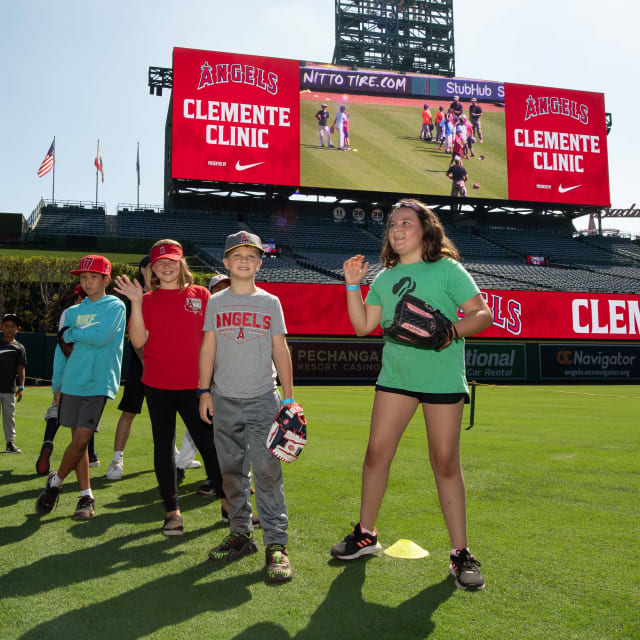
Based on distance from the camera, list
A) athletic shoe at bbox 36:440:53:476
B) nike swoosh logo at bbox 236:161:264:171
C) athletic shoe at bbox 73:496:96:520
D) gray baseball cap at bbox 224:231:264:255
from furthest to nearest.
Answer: nike swoosh logo at bbox 236:161:264:171 < athletic shoe at bbox 36:440:53:476 < athletic shoe at bbox 73:496:96:520 < gray baseball cap at bbox 224:231:264:255

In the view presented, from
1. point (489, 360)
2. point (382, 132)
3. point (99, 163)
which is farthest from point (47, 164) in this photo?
point (489, 360)

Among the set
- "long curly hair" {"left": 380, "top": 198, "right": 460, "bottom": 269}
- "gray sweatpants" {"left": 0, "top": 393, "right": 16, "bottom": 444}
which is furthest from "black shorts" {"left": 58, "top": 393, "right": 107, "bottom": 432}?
"gray sweatpants" {"left": 0, "top": 393, "right": 16, "bottom": 444}

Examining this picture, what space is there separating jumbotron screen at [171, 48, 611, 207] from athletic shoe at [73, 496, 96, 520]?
103ft

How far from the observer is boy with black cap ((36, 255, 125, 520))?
4.50 m

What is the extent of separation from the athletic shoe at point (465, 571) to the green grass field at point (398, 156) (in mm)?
34740

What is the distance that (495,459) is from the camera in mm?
6816

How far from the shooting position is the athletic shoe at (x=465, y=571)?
3088mm

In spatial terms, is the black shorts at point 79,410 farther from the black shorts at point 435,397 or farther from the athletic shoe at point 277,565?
the black shorts at point 435,397

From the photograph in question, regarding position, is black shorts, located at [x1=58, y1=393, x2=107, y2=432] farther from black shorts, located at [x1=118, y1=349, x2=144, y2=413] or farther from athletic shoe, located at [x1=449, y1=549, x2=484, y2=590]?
athletic shoe, located at [x1=449, y1=549, x2=484, y2=590]

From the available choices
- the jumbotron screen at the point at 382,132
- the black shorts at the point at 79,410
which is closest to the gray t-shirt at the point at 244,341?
the black shorts at the point at 79,410

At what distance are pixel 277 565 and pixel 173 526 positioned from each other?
1.10m

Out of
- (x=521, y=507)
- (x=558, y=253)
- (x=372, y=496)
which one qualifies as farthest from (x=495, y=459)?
(x=558, y=253)

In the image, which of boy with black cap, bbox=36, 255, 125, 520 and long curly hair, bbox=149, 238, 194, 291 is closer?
long curly hair, bbox=149, 238, 194, 291

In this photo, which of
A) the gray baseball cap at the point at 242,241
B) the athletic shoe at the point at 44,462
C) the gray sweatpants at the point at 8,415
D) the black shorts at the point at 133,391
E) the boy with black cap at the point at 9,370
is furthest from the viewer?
the boy with black cap at the point at 9,370
